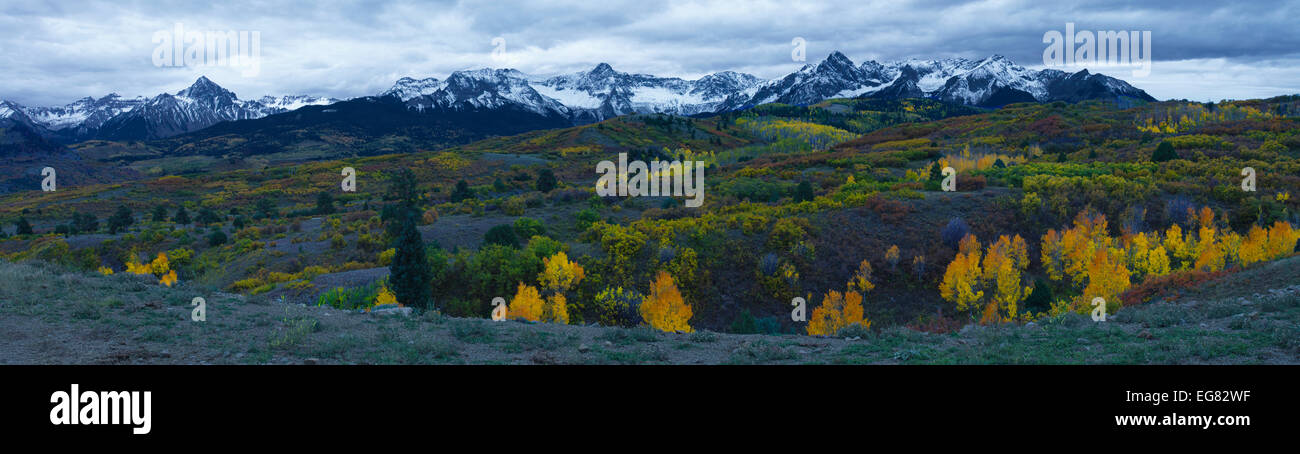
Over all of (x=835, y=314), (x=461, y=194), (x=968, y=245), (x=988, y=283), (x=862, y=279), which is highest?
(x=461, y=194)

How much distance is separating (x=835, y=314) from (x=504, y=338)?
20029mm

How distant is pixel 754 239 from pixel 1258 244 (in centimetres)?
2413

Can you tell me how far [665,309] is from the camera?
26.8 meters

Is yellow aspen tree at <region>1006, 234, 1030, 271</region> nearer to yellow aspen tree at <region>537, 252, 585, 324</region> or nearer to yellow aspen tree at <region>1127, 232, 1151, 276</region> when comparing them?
yellow aspen tree at <region>1127, 232, 1151, 276</region>

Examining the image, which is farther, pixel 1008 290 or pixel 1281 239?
pixel 1281 239

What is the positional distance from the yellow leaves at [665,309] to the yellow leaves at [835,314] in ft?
18.1

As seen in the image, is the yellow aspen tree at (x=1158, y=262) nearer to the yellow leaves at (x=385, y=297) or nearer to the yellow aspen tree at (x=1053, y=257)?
the yellow aspen tree at (x=1053, y=257)

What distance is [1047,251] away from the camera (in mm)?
32500

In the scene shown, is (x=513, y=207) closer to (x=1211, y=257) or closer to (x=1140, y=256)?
(x=1140, y=256)

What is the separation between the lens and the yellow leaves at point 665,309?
26344 millimetres

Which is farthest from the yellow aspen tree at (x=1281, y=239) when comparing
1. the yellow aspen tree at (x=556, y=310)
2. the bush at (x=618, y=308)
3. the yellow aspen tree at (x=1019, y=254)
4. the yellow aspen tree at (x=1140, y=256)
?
the yellow aspen tree at (x=556, y=310)

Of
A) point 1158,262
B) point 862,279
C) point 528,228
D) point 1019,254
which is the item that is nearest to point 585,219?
point 528,228

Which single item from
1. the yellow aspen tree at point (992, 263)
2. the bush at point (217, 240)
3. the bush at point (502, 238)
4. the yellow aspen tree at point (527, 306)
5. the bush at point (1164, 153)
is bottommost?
the yellow aspen tree at point (527, 306)
